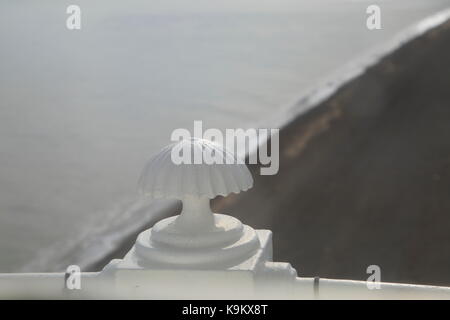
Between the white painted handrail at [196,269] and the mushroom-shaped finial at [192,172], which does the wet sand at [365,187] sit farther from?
the mushroom-shaped finial at [192,172]

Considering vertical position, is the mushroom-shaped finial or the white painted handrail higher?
the mushroom-shaped finial

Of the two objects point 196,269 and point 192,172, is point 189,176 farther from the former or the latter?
point 196,269

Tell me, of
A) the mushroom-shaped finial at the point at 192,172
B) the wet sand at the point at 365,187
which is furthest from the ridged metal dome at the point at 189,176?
the wet sand at the point at 365,187

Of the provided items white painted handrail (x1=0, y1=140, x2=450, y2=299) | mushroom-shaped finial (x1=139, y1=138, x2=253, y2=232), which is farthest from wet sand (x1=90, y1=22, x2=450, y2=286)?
mushroom-shaped finial (x1=139, y1=138, x2=253, y2=232)

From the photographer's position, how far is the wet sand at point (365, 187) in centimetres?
576

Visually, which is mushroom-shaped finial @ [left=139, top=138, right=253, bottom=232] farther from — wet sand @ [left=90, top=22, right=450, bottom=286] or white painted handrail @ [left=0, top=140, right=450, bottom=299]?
wet sand @ [left=90, top=22, right=450, bottom=286]

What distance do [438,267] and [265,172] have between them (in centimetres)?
250

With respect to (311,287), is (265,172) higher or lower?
higher

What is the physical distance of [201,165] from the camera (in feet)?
8.01

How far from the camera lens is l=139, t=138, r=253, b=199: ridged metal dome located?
7.93ft

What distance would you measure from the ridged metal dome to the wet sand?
3293 mm
